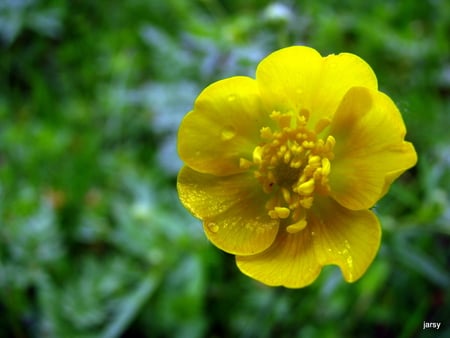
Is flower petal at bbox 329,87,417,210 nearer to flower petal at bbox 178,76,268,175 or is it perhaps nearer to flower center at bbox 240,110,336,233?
flower center at bbox 240,110,336,233

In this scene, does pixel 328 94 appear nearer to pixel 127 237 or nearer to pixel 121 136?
pixel 127 237

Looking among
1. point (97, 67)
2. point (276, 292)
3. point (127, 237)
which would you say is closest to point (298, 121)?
point (276, 292)

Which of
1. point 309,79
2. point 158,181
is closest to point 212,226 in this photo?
point 309,79

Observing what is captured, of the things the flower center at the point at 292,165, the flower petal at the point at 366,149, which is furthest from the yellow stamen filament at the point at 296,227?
the flower petal at the point at 366,149

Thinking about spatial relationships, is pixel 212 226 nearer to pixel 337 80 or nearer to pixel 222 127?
pixel 222 127

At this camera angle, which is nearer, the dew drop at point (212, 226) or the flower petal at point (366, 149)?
the flower petal at point (366, 149)

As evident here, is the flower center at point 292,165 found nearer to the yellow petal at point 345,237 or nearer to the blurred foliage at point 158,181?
the yellow petal at point 345,237
